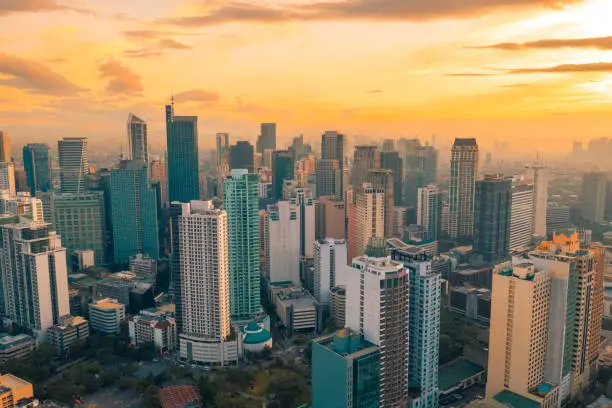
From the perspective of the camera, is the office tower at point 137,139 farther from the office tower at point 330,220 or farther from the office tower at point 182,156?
the office tower at point 330,220

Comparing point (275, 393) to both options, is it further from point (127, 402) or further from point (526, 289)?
point (526, 289)

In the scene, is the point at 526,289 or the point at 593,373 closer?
the point at 526,289

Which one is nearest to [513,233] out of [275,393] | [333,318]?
[333,318]

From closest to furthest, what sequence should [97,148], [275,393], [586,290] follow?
[586,290]
[275,393]
[97,148]

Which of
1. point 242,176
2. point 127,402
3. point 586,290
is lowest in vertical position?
point 127,402

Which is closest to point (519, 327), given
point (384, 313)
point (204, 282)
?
point (384, 313)

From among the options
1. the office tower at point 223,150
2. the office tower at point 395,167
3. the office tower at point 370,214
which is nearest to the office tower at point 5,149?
the office tower at point 223,150
